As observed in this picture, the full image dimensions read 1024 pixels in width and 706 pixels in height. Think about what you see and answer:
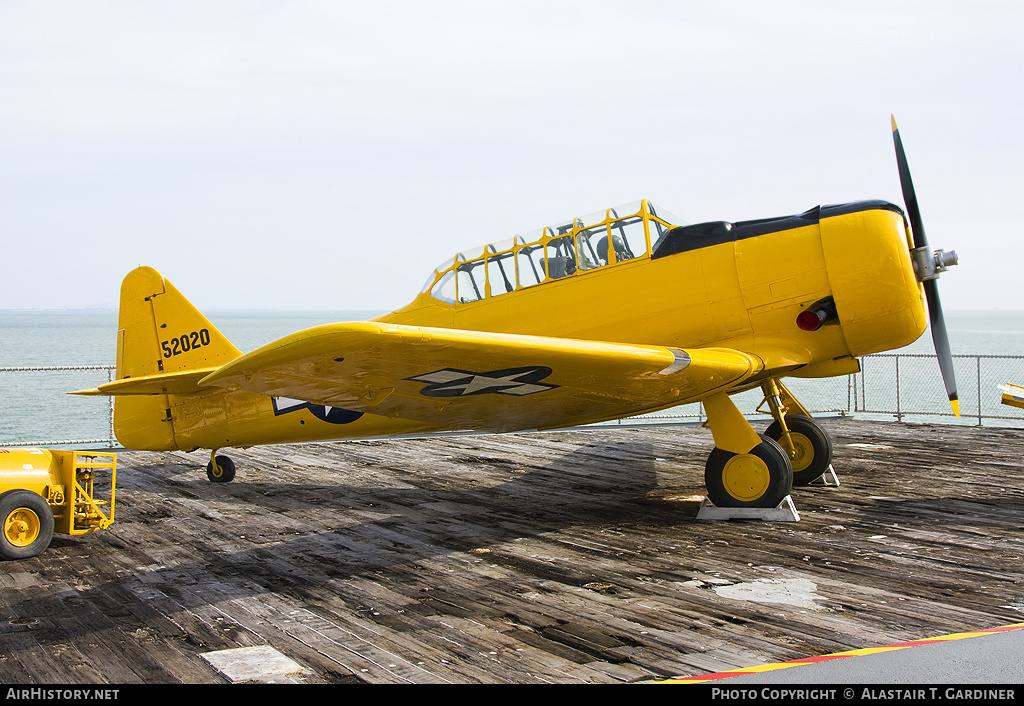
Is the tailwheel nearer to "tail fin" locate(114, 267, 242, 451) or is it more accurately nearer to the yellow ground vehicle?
"tail fin" locate(114, 267, 242, 451)

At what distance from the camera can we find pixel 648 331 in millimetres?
7227

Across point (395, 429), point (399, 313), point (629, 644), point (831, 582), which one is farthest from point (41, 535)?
point (831, 582)

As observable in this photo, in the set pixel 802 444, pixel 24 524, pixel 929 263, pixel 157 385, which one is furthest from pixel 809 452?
pixel 24 524

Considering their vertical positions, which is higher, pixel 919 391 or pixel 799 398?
pixel 799 398

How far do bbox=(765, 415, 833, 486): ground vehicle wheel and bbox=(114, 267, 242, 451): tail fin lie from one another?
621 centimetres

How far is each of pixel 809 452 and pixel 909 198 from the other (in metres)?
2.78

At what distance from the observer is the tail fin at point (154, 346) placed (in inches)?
343

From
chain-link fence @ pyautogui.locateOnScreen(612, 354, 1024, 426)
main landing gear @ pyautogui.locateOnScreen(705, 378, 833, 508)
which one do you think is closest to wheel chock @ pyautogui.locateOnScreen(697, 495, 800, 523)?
main landing gear @ pyautogui.locateOnScreen(705, 378, 833, 508)

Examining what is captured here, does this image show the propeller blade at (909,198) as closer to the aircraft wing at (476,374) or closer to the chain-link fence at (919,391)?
the aircraft wing at (476,374)

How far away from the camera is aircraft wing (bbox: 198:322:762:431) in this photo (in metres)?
4.43

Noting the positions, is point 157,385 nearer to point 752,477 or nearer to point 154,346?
point 154,346

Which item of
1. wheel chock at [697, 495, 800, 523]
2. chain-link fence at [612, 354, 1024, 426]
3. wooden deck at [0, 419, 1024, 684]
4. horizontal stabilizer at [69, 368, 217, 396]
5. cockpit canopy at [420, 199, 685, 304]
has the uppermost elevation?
cockpit canopy at [420, 199, 685, 304]

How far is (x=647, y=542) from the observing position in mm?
6176
